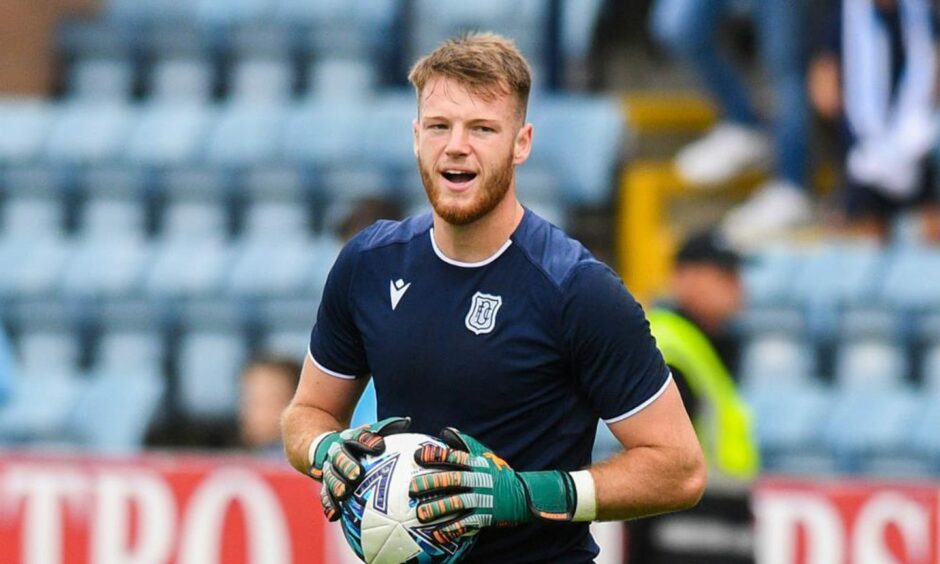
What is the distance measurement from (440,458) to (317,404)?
1.81 ft

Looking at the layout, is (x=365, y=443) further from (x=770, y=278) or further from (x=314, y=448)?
(x=770, y=278)

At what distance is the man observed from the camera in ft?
10.6

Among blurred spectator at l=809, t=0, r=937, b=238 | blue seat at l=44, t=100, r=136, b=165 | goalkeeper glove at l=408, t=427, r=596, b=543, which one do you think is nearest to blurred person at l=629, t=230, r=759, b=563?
goalkeeper glove at l=408, t=427, r=596, b=543

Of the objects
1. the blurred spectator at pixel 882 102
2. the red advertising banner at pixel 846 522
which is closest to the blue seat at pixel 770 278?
the blurred spectator at pixel 882 102

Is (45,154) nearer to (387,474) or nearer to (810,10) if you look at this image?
(810,10)

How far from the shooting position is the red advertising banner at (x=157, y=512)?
5953 mm

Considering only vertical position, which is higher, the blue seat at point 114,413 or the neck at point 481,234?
the neck at point 481,234

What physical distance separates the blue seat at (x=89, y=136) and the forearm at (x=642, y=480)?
21.9ft

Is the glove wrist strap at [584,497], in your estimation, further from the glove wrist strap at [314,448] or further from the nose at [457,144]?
the nose at [457,144]

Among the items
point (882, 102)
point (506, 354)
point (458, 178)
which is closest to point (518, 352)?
point (506, 354)

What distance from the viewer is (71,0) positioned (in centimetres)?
1067

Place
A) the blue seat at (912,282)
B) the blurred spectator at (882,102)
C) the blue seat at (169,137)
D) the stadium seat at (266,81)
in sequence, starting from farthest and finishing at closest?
1. the stadium seat at (266,81)
2. the blue seat at (169,137)
3. the blurred spectator at (882,102)
4. the blue seat at (912,282)

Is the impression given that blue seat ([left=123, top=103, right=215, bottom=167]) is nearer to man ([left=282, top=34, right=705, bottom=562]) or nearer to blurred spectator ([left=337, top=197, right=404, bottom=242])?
blurred spectator ([left=337, top=197, right=404, bottom=242])

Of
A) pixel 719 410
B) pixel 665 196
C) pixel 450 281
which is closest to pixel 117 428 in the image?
pixel 665 196
